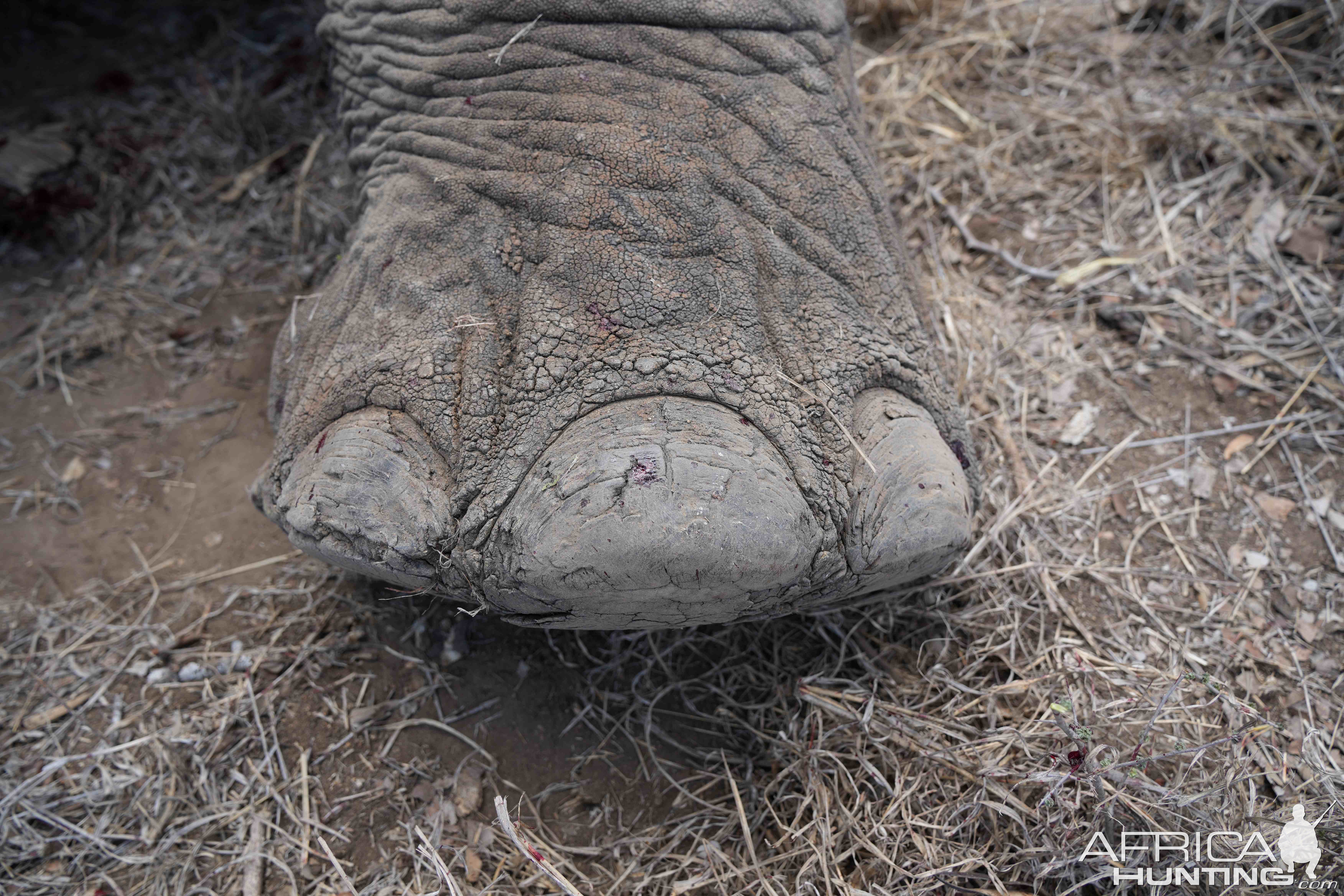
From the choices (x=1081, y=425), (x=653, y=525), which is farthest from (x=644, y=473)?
(x=1081, y=425)

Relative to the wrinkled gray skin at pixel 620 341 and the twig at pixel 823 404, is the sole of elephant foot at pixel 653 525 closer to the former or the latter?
the wrinkled gray skin at pixel 620 341

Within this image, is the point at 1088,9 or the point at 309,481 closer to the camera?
the point at 309,481

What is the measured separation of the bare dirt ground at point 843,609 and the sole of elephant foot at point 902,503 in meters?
0.41

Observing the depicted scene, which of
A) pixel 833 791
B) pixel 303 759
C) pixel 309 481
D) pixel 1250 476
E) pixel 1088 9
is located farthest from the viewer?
pixel 1088 9

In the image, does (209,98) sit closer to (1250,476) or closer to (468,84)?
(468,84)

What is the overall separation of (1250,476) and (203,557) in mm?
2623

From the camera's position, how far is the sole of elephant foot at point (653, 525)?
1.31 metres

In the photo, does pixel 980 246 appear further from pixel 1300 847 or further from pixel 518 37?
pixel 1300 847

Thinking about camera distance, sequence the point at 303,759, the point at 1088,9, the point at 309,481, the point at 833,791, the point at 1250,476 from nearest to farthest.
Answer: the point at 309,481, the point at 833,791, the point at 303,759, the point at 1250,476, the point at 1088,9

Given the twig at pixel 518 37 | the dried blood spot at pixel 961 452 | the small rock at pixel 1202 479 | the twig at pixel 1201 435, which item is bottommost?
the small rock at pixel 1202 479

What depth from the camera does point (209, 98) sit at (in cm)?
318

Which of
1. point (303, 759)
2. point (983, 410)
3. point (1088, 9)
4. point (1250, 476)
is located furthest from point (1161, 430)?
point (303, 759)

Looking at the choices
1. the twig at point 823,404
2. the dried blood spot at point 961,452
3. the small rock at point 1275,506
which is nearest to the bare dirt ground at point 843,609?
the small rock at point 1275,506

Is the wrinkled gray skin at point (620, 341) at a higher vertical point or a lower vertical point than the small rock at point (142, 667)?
higher
